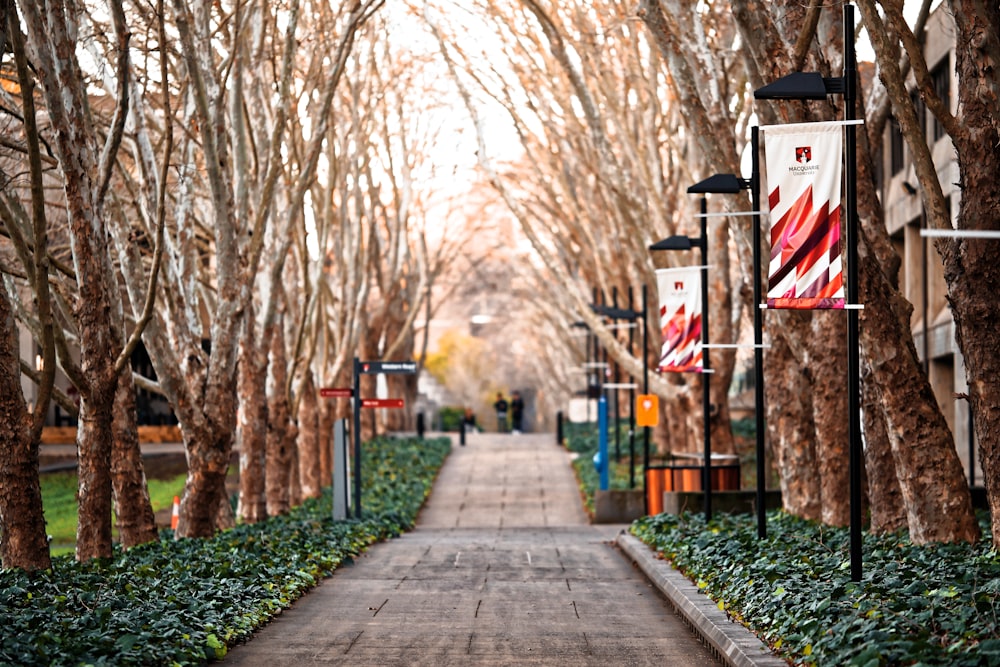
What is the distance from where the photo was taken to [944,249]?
12203 millimetres

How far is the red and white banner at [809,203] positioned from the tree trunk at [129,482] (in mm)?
8885

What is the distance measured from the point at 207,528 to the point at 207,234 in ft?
25.9

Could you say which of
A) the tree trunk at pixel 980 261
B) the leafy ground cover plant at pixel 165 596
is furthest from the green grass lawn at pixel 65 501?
the tree trunk at pixel 980 261

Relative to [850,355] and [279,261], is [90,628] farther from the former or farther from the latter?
[279,261]

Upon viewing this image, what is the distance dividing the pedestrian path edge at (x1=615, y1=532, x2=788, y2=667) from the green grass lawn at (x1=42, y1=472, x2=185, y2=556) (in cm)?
1551

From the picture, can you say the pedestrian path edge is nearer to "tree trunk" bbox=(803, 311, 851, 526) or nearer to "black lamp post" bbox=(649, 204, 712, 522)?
"black lamp post" bbox=(649, 204, 712, 522)

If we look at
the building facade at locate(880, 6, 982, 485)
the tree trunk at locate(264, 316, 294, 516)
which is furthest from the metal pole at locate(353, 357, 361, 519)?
the building facade at locate(880, 6, 982, 485)

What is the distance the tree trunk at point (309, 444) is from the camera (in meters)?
31.8

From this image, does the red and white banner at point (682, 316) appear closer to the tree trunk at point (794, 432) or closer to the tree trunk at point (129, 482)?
the tree trunk at point (794, 432)

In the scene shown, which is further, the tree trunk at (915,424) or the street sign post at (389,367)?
the street sign post at (389,367)

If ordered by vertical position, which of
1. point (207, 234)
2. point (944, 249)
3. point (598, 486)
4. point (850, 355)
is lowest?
point (598, 486)

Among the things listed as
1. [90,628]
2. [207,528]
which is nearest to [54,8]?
[90,628]

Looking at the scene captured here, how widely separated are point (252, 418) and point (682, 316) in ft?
23.2

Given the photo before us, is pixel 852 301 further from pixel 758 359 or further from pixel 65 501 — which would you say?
pixel 65 501
